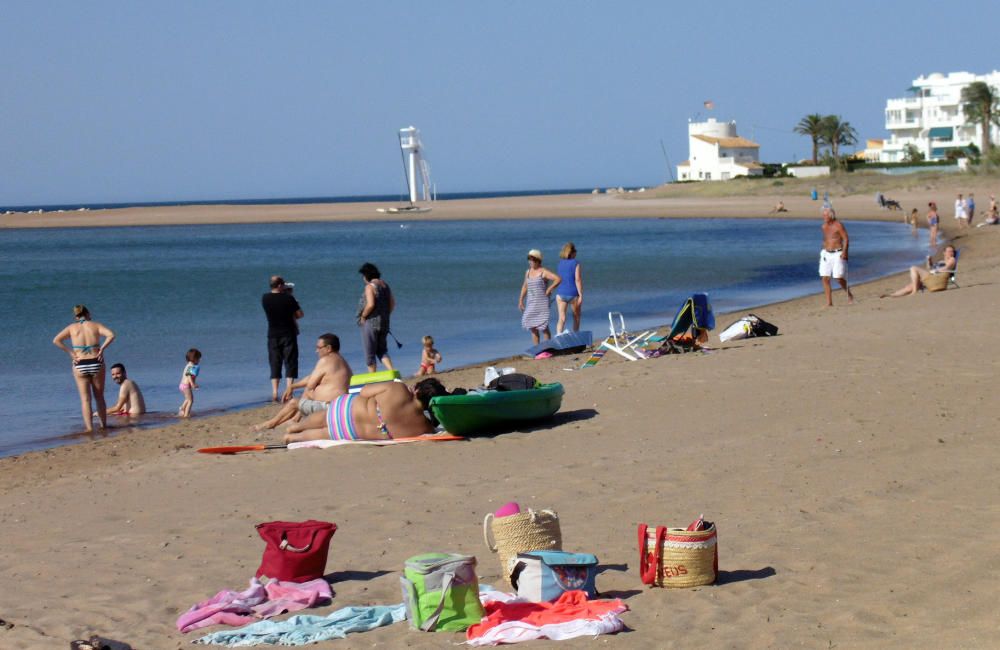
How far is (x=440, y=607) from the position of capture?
5.18 metres

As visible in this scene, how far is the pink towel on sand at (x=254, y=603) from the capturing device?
542 cm

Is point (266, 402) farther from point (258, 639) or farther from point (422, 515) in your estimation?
point (258, 639)

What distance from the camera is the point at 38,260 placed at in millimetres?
54750

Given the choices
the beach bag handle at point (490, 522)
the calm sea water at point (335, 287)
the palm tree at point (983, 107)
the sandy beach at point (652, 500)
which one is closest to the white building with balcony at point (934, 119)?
the palm tree at point (983, 107)

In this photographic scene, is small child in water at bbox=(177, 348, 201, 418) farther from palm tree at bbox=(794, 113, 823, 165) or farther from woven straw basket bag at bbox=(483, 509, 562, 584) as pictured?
palm tree at bbox=(794, 113, 823, 165)

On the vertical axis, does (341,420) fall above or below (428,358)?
above

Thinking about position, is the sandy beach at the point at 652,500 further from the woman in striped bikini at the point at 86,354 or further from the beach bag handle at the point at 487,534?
the woman in striped bikini at the point at 86,354

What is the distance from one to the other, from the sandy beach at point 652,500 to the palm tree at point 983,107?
76.8 m

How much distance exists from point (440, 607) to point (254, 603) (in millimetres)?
1003

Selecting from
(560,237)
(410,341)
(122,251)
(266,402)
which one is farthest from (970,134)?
(266,402)

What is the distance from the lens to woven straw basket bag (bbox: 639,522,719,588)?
18.1 feet

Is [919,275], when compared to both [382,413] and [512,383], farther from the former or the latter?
[382,413]

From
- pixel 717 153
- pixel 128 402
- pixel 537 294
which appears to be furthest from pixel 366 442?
pixel 717 153

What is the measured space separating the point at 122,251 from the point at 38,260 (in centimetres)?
611
